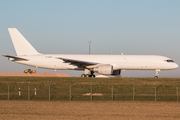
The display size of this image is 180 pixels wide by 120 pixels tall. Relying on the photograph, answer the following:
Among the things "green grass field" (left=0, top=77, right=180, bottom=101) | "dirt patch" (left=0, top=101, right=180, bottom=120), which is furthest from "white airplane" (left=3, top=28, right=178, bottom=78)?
"dirt patch" (left=0, top=101, right=180, bottom=120)

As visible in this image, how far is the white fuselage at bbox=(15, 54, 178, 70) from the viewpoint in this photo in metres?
43.8

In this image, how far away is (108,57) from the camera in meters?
44.8

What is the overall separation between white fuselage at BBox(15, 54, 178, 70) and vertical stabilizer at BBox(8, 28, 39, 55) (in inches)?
65.1

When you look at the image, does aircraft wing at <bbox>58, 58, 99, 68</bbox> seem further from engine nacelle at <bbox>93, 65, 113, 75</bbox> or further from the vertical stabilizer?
the vertical stabilizer

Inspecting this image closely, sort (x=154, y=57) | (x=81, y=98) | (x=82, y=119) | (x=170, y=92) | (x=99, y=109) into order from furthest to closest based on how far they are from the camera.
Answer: (x=154, y=57), (x=170, y=92), (x=81, y=98), (x=99, y=109), (x=82, y=119)

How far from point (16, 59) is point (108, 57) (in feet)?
49.4

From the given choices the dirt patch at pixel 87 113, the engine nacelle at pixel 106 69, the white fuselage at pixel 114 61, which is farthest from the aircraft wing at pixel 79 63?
the dirt patch at pixel 87 113

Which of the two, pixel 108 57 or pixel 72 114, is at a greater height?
pixel 108 57

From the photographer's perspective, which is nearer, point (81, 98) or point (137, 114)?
point (137, 114)

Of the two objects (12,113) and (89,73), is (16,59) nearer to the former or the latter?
(89,73)

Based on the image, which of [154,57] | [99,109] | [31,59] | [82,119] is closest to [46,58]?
[31,59]

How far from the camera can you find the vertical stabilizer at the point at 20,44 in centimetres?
4675

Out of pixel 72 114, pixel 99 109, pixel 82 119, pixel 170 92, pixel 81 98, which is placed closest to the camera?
pixel 82 119

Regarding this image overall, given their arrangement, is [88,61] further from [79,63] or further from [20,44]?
[20,44]
